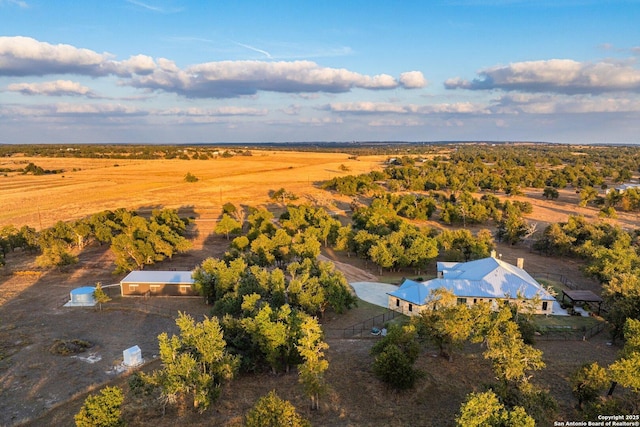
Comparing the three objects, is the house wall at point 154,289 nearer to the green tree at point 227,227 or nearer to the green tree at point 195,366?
the green tree at point 195,366

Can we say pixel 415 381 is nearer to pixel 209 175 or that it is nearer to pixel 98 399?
pixel 98 399

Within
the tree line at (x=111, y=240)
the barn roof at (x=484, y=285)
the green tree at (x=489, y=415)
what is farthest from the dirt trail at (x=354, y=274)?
the green tree at (x=489, y=415)

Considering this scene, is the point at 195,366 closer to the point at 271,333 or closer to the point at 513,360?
the point at 271,333

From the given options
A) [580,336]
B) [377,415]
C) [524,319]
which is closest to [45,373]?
[377,415]

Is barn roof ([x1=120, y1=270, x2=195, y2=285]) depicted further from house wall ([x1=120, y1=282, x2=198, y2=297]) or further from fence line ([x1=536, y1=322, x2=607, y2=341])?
fence line ([x1=536, y1=322, x2=607, y2=341])

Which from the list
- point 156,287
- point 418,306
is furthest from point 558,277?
point 156,287
